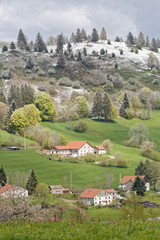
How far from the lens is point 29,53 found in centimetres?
18200

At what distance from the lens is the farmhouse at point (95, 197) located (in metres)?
54.2

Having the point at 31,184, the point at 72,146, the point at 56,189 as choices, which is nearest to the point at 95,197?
the point at 56,189

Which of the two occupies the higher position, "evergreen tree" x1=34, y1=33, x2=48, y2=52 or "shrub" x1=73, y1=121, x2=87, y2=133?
"evergreen tree" x1=34, y1=33, x2=48, y2=52

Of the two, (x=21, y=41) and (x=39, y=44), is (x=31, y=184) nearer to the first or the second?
(x=21, y=41)

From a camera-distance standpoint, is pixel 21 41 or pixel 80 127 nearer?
pixel 80 127

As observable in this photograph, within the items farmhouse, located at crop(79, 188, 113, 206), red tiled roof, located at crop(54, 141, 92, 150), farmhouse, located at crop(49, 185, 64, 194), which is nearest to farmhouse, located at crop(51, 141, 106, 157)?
red tiled roof, located at crop(54, 141, 92, 150)

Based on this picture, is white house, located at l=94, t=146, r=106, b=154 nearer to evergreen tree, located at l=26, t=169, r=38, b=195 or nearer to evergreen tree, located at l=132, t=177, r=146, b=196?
evergreen tree, located at l=132, t=177, r=146, b=196

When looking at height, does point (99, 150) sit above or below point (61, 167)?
above

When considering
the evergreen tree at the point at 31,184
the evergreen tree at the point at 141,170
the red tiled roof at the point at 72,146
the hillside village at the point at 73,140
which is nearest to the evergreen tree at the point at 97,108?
the hillside village at the point at 73,140

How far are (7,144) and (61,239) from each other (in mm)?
69945

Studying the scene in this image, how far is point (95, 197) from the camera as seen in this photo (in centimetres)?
5531

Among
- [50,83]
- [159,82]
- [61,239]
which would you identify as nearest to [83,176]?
[61,239]

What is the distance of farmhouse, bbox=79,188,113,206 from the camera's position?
5425 centimetres

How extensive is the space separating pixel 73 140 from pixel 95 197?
36457 mm
